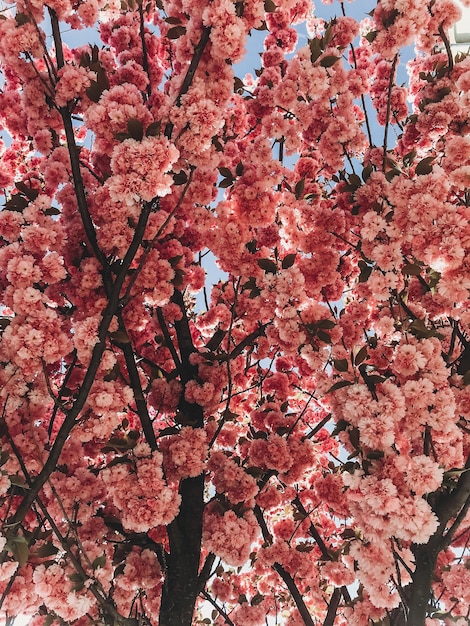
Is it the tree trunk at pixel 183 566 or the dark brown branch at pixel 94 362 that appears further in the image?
the tree trunk at pixel 183 566

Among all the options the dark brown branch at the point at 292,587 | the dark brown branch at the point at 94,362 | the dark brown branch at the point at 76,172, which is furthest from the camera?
the dark brown branch at the point at 292,587

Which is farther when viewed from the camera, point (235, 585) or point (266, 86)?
point (235, 585)

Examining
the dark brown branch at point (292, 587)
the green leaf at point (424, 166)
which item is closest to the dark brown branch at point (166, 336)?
the dark brown branch at point (292, 587)

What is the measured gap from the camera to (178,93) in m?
2.64

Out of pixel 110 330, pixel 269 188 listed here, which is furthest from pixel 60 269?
pixel 269 188

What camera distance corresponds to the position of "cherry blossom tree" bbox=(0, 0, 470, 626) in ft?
8.63

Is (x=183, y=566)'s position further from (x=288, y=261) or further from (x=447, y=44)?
(x=447, y=44)

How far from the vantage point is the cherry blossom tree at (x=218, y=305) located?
2629 millimetres

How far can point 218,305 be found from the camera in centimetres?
468

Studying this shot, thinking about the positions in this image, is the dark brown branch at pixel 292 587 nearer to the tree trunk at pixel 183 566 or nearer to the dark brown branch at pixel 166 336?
the tree trunk at pixel 183 566

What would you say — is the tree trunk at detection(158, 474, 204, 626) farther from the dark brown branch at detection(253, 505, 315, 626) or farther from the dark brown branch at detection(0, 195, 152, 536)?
the dark brown branch at detection(0, 195, 152, 536)

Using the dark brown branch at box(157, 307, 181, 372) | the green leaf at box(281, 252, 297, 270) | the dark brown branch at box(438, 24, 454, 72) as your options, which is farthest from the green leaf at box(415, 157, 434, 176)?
the dark brown branch at box(157, 307, 181, 372)

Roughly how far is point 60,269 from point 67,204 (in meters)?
0.71

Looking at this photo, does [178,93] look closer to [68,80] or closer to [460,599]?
[68,80]
